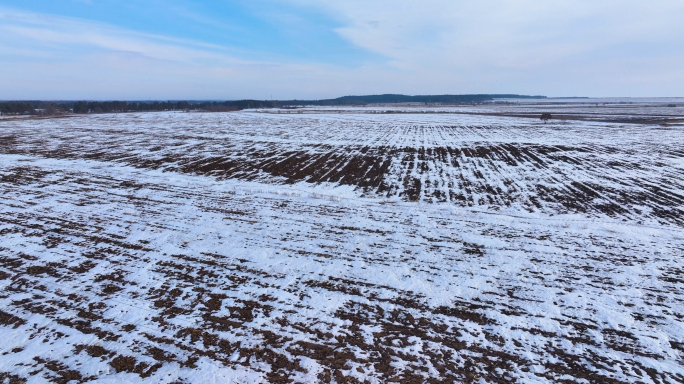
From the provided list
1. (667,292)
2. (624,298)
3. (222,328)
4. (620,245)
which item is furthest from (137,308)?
(620,245)

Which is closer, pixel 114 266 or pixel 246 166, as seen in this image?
pixel 114 266

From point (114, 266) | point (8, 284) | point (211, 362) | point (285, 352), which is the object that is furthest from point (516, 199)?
point (8, 284)

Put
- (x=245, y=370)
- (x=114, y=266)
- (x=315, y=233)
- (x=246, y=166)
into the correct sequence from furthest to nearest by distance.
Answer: (x=246, y=166) → (x=315, y=233) → (x=114, y=266) → (x=245, y=370)

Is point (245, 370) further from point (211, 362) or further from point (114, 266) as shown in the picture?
point (114, 266)

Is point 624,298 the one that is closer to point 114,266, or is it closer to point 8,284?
point 114,266

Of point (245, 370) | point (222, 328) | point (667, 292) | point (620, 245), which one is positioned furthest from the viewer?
point (620, 245)

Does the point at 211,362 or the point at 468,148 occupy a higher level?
the point at 468,148
